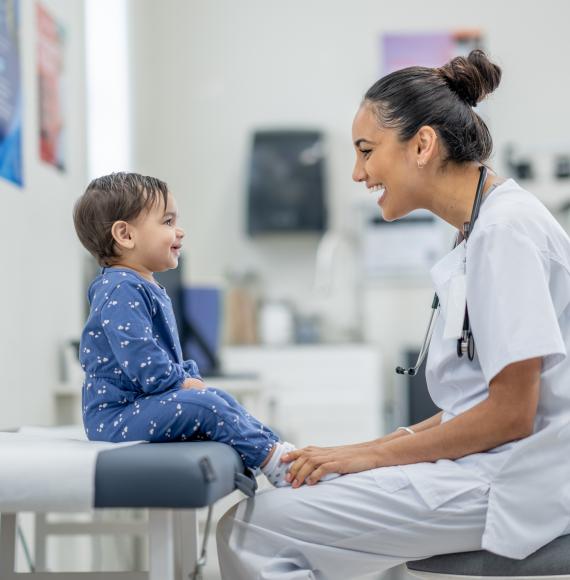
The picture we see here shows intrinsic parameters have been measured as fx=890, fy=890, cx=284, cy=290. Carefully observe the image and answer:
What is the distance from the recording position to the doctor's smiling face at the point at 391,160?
1.38 m

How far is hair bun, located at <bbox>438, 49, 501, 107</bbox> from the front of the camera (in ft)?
4.57

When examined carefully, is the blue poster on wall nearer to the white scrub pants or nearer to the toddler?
the toddler

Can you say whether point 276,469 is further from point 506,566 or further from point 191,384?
point 506,566

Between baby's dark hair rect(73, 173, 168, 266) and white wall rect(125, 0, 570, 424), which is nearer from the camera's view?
baby's dark hair rect(73, 173, 168, 266)

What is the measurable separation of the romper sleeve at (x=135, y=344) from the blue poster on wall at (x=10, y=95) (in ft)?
3.59

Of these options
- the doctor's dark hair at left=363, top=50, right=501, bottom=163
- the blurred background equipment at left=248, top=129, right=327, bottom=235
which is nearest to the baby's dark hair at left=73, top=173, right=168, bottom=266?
the doctor's dark hair at left=363, top=50, right=501, bottom=163

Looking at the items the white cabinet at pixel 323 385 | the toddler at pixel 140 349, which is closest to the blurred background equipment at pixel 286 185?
the white cabinet at pixel 323 385

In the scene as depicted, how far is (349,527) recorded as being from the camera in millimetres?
1209

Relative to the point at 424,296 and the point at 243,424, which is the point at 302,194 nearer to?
the point at 424,296

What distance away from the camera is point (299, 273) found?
205 inches

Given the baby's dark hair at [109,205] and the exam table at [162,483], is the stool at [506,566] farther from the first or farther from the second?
the baby's dark hair at [109,205]

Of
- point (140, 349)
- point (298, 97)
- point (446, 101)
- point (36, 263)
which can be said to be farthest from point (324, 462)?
point (298, 97)

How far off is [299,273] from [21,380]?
116 inches

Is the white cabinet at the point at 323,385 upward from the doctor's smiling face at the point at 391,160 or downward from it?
downward
